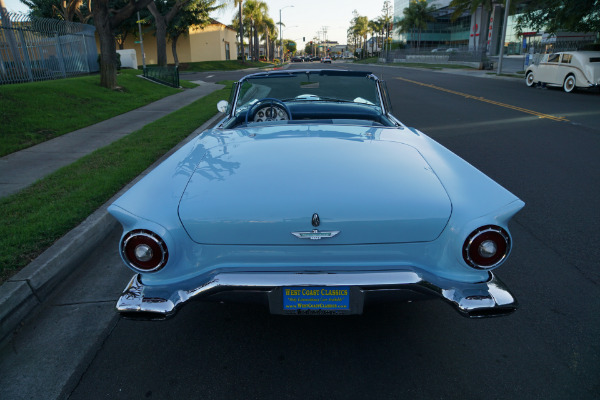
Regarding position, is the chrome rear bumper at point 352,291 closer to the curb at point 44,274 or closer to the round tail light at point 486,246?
the round tail light at point 486,246

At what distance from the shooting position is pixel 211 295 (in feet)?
6.72

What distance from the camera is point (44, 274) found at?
10.3 ft

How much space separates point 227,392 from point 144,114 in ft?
36.6

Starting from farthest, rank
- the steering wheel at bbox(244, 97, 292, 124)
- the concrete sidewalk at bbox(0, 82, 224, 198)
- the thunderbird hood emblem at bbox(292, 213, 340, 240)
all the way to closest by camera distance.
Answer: the concrete sidewalk at bbox(0, 82, 224, 198) < the steering wheel at bbox(244, 97, 292, 124) < the thunderbird hood emblem at bbox(292, 213, 340, 240)

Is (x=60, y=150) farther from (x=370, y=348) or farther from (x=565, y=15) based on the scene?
(x=565, y=15)

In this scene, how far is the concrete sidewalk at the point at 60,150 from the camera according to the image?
5758mm

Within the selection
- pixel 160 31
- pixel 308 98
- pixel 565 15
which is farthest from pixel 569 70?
pixel 160 31

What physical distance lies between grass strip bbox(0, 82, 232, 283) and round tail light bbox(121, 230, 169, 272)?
1546 mm

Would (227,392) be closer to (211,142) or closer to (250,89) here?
(211,142)

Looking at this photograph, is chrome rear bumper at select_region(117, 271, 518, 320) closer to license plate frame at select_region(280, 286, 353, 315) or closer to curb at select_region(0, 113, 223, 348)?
license plate frame at select_region(280, 286, 353, 315)

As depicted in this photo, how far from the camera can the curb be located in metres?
2.73

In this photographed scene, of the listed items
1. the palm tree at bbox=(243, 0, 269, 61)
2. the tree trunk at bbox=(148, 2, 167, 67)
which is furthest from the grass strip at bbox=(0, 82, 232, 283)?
the palm tree at bbox=(243, 0, 269, 61)

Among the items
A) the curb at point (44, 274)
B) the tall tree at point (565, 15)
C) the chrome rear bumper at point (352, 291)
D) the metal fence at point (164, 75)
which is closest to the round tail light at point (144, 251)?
the chrome rear bumper at point (352, 291)

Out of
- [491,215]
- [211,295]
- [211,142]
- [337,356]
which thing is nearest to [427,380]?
[337,356]
